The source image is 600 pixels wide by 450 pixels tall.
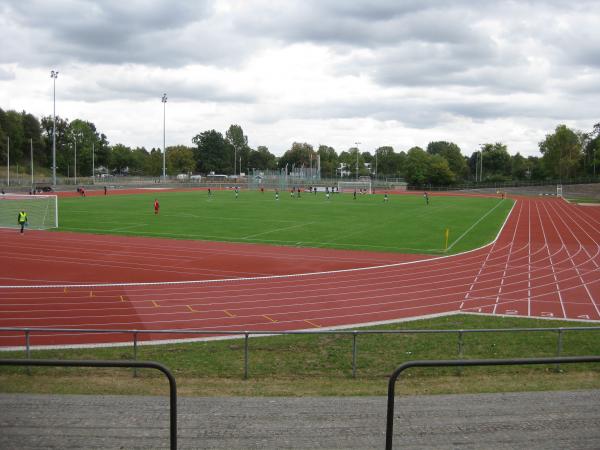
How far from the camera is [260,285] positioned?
21578mm

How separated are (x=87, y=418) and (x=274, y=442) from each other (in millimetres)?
2507

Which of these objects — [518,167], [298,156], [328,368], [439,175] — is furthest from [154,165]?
[328,368]

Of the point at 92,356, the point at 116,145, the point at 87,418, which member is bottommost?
the point at 92,356

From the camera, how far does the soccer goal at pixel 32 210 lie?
40734 mm

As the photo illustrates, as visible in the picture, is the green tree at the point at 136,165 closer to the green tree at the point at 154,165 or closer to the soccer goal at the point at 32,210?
the green tree at the point at 154,165

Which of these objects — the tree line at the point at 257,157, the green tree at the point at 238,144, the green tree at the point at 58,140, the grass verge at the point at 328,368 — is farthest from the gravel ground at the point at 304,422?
the green tree at the point at 238,144

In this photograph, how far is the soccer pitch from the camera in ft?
114

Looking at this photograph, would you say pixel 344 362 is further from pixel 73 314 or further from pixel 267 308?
pixel 73 314

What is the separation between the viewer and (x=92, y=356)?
12.8m

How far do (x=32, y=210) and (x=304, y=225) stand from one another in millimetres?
20701

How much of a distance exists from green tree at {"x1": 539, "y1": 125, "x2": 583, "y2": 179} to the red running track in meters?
109

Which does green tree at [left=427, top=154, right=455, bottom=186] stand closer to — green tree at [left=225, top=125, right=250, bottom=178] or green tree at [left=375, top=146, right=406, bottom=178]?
green tree at [left=375, top=146, right=406, bottom=178]

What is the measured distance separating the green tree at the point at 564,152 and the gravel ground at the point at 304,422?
137m

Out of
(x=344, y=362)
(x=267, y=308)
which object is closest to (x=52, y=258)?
(x=267, y=308)
